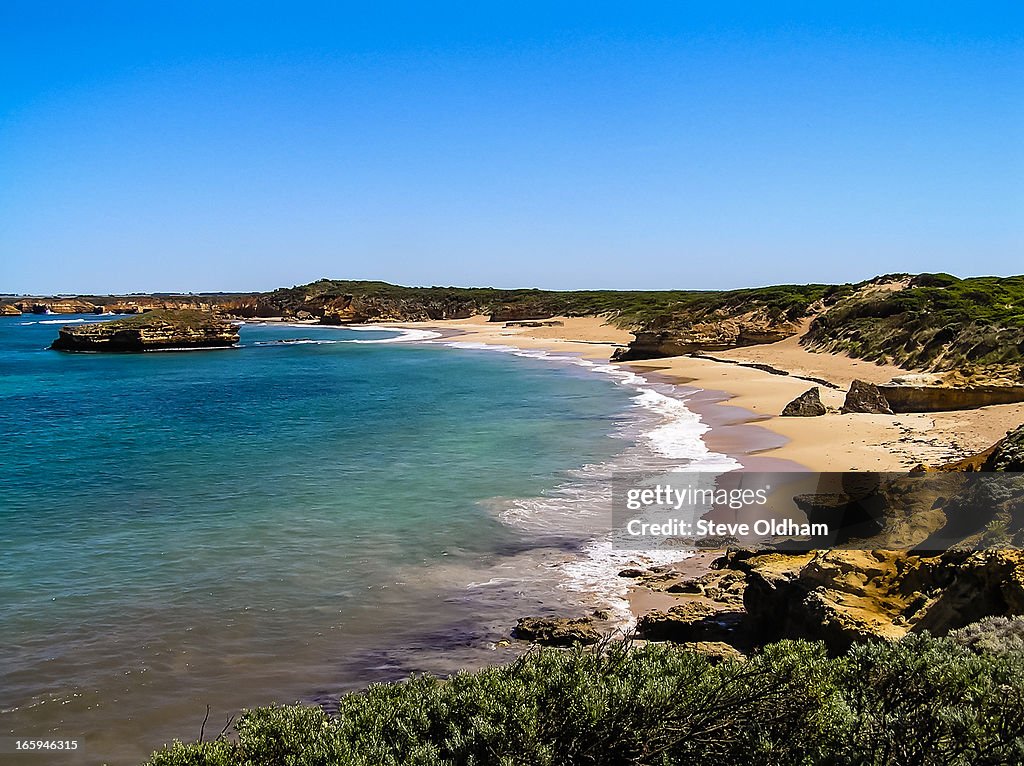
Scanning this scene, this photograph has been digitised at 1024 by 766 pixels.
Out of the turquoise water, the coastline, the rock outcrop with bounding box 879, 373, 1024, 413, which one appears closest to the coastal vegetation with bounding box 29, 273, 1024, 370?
the rock outcrop with bounding box 879, 373, 1024, 413

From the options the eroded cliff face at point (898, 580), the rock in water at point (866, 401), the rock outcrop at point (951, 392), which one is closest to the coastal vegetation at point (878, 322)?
the rock outcrop at point (951, 392)

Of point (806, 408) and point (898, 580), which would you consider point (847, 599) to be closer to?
point (898, 580)

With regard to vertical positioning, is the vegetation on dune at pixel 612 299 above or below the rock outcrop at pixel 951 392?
above

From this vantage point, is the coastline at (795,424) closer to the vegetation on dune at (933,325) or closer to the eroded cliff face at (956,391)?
the eroded cliff face at (956,391)

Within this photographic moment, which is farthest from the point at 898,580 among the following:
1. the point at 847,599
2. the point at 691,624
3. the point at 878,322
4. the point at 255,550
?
the point at 878,322

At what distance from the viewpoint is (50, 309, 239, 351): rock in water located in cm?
6475

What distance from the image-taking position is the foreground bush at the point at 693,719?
14.3ft

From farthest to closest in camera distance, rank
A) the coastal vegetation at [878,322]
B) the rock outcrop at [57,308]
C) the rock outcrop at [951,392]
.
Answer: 1. the rock outcrop at [57,308]
2. the coastal vegetation at [878,322]
3. the rock outcrop at [951,392]

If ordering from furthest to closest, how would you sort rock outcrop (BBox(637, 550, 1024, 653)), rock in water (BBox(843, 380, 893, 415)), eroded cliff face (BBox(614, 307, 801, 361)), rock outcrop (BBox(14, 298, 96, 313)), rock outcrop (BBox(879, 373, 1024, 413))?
rock outcrop (BBox(14, 298, 96, 313)) → eroded cliff face (BBox(614, 307, 801, 361)) → rock in water (BBox(843, 380, 893, 415)) → rock outcrop (BBox(879, 373, 1024, 413)) → rock outcrop (BBox(637, 550, 1024, 653))

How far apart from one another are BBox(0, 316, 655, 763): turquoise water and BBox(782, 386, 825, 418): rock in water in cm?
540

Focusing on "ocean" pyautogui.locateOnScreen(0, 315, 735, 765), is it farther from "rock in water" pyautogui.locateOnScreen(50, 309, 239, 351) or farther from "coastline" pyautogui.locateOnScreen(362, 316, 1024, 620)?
"rock in water" pyautogui.locateOnScreen(50, 309, 239, 351)

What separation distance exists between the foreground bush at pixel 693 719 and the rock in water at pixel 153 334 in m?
67.5

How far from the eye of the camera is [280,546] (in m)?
13.4

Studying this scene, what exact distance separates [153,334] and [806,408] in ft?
191
